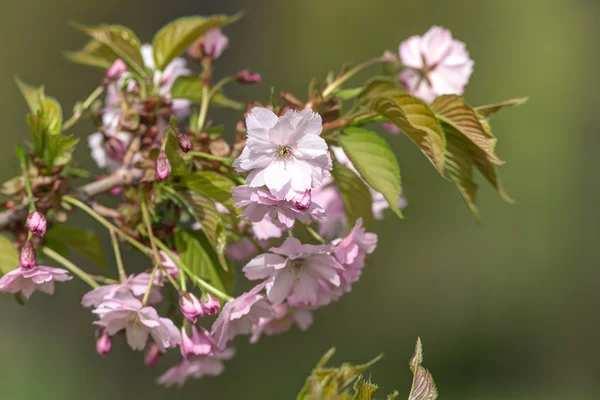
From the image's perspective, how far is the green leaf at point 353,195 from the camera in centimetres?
81

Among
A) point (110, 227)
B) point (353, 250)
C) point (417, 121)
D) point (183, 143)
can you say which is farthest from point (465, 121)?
point (110, 227)

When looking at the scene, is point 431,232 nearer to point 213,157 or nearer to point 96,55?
point 96,55

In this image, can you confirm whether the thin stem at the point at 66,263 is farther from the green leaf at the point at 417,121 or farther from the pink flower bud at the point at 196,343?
the green leaf at the point at 417,121

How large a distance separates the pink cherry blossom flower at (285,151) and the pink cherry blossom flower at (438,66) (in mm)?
347

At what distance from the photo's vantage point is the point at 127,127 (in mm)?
852

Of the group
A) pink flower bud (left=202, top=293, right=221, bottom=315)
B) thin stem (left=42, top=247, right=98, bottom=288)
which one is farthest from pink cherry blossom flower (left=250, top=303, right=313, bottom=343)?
thin stem (left=42, top=247, right=98, bottom=288)

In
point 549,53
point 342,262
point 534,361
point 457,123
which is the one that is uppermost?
point 457,123

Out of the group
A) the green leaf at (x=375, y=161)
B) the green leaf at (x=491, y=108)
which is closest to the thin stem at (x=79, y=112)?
the green leaf at (x=375, y=161)

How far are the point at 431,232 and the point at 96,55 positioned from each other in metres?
5.03

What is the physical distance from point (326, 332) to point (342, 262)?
464 centimetres

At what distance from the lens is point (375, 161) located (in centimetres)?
74

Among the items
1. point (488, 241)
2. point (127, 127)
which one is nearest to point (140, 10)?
point (488, 241)

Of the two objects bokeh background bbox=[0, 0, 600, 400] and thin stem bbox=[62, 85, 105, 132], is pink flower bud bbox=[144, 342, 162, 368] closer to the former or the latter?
thin stem bbox=[62, 85, 105, 132]

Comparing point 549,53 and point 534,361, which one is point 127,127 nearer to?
point 534,361
